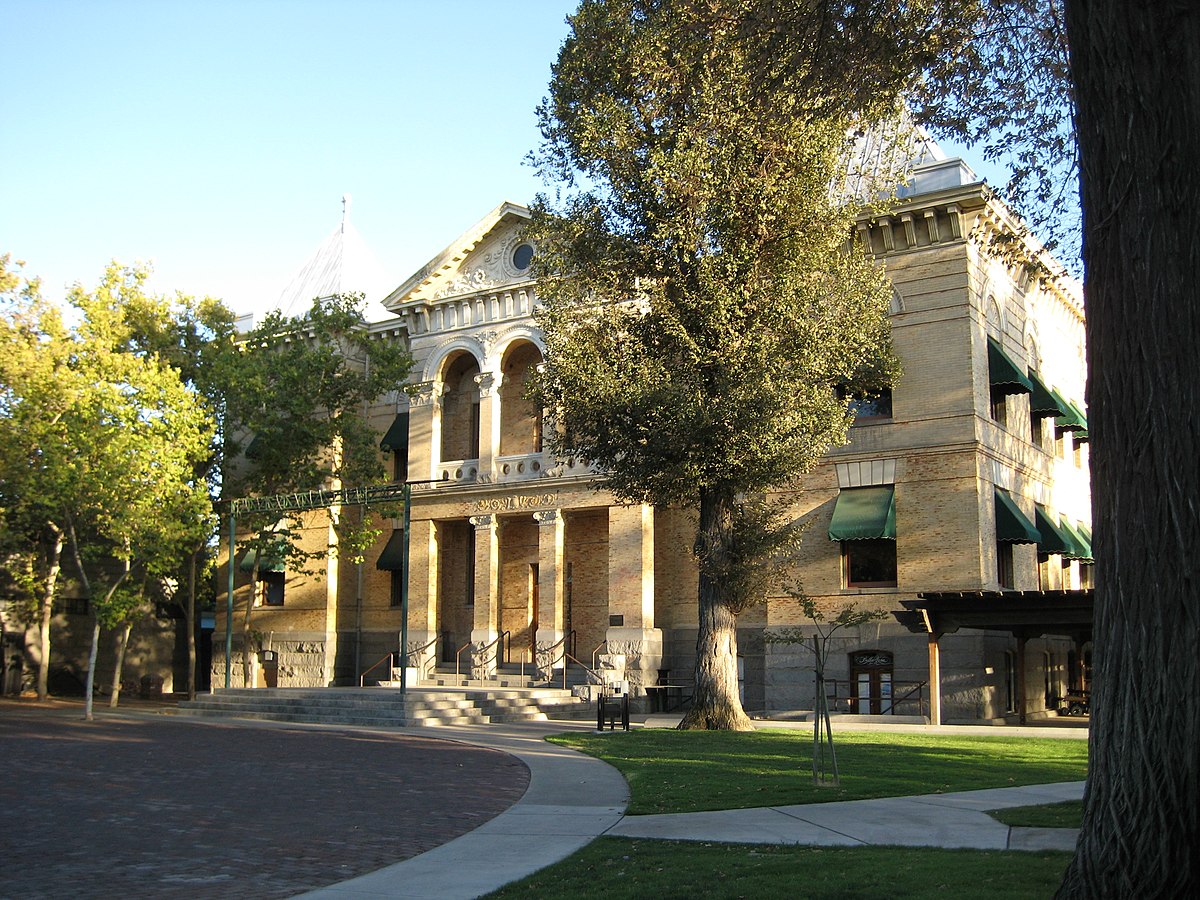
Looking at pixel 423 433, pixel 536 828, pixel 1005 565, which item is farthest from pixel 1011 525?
pixel 536 828

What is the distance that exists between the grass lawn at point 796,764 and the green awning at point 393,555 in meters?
16.7

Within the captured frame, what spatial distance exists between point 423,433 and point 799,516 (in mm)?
12964

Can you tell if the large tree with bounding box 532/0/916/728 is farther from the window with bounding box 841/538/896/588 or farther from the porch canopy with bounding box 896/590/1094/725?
the window with bounding box 841/538/896/588

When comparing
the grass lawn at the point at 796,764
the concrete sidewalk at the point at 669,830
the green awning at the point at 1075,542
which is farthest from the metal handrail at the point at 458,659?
the concrete sidewalk at the point at 669,830

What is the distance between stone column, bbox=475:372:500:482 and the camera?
35.0m

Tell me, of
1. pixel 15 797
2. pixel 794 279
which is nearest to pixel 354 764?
pixel 15 797

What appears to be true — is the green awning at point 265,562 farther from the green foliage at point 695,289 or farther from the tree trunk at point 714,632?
the tree trunk at point 714,632

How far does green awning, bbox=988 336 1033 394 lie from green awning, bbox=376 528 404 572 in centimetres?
1846

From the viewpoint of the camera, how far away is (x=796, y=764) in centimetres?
1521

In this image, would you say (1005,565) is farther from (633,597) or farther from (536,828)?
(536,828)

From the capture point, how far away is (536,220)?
2366cm

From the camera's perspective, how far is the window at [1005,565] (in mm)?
28453

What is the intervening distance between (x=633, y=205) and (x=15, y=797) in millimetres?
14840

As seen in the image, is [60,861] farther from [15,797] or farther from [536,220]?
[536,220]
